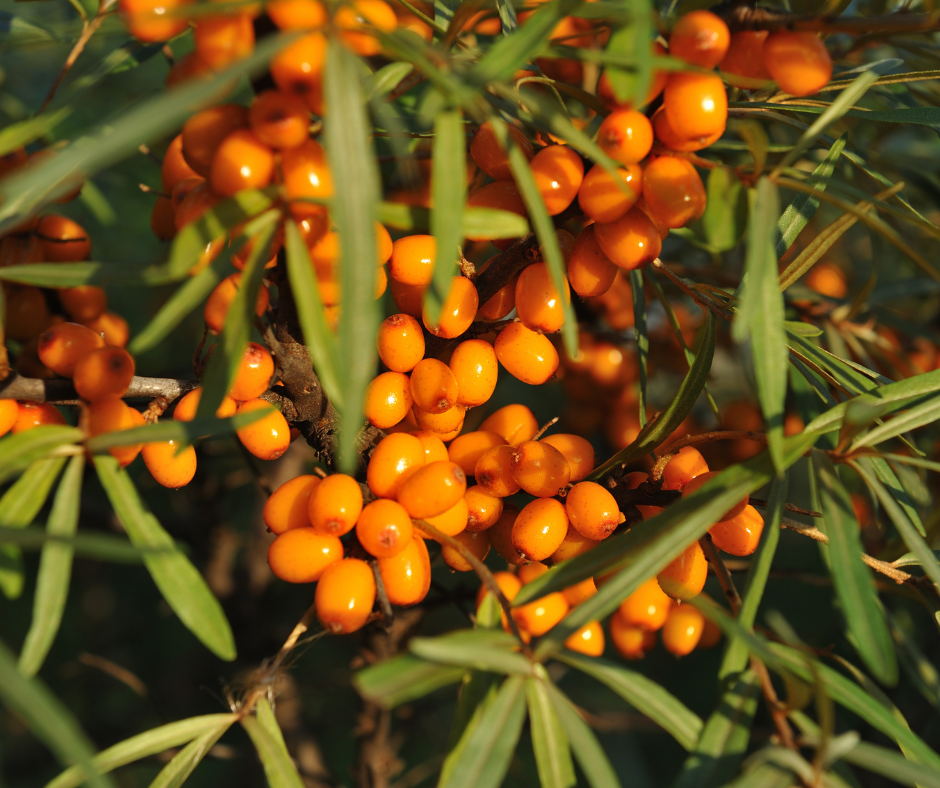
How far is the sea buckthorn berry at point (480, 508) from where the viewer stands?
2.35 feet

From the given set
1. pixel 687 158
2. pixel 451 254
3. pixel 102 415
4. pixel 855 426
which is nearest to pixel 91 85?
pixel 102 415

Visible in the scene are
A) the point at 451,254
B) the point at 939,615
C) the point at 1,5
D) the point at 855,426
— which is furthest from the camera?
the point at 1,5

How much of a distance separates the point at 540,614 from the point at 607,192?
52cm

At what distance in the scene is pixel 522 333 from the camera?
732mm

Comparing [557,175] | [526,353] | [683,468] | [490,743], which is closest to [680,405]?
[683,468]

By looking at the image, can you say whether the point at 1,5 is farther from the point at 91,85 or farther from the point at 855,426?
the point at 855,426

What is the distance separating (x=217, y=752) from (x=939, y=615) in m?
1.04

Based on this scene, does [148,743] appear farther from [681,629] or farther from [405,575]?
[681,629]

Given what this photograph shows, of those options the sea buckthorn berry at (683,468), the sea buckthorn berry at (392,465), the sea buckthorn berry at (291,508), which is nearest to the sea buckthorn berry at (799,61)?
the sea buckthorn berry at (683,468)

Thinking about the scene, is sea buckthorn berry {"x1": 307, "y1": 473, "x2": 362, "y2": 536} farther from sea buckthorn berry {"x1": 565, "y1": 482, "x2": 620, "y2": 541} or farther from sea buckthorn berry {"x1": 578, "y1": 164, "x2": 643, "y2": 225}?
sea buckthorn berry {"x1": 578, "y1": 164, "x2": 643, "y2": 225}

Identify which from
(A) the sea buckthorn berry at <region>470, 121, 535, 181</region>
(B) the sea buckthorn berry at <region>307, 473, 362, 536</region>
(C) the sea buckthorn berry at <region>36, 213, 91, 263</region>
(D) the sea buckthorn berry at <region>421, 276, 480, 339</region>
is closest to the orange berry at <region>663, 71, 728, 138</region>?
(A) the sea buckthorn berry at <region>470, 121, 535, 181</region>

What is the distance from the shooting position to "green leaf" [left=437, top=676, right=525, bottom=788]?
18.7 inches

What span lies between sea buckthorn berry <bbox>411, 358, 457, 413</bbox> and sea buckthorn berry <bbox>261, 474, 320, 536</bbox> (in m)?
0.15

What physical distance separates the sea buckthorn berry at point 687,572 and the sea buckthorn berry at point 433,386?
28 centimetres
